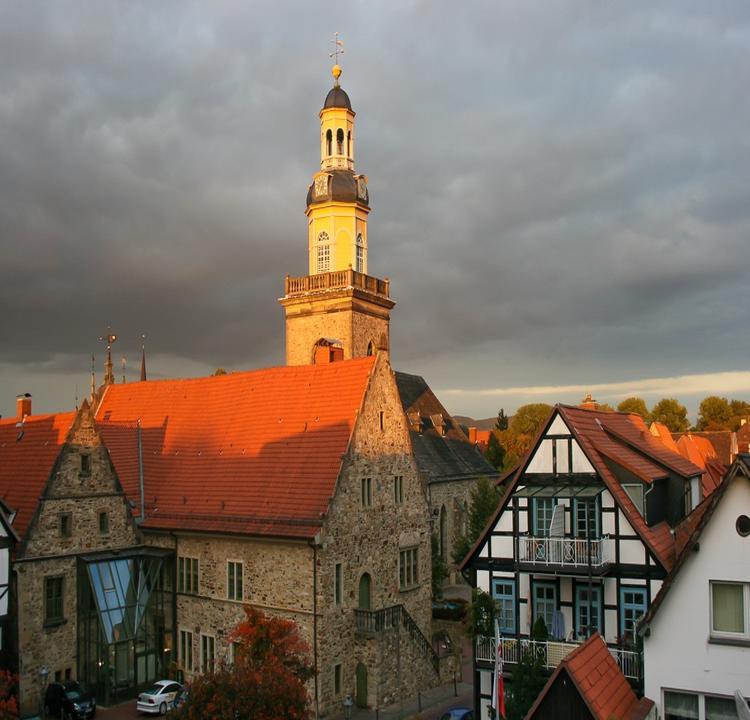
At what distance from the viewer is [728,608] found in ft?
52.7

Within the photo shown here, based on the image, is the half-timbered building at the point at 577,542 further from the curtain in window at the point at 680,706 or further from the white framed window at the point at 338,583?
the white framed window at the point at 338,583

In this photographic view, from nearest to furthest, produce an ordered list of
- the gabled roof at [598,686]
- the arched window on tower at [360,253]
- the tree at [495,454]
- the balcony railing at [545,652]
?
the gabled roof at [598,686] → the balcony railing at [545,652] → the arched window on tower at [360,253] → the tree at [495,454]

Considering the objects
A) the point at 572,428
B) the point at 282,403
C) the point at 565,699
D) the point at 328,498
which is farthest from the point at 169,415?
the point at 565,699

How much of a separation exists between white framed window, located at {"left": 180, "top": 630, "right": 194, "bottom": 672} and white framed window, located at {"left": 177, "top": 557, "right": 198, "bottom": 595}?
5.21ft

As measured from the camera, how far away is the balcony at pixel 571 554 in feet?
70.8

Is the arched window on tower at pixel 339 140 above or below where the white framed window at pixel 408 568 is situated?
above

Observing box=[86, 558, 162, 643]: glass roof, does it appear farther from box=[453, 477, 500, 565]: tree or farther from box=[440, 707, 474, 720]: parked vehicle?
box=[453, 477, 500, 565]: tree

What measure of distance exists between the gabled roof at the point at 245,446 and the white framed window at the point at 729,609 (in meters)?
14.5

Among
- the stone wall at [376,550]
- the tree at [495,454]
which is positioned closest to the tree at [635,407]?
the tree at [495,454]

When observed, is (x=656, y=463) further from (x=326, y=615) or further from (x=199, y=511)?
(x=199, y=511)

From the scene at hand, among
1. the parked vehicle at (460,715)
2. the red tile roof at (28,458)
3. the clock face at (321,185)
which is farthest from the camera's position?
the clock face at (321,185)

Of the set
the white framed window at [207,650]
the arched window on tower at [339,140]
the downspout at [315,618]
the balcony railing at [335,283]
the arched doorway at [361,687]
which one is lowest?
the arched doorway at [361,687]

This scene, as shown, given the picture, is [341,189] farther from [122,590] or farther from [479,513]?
[122,590]

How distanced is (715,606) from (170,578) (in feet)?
71.9
